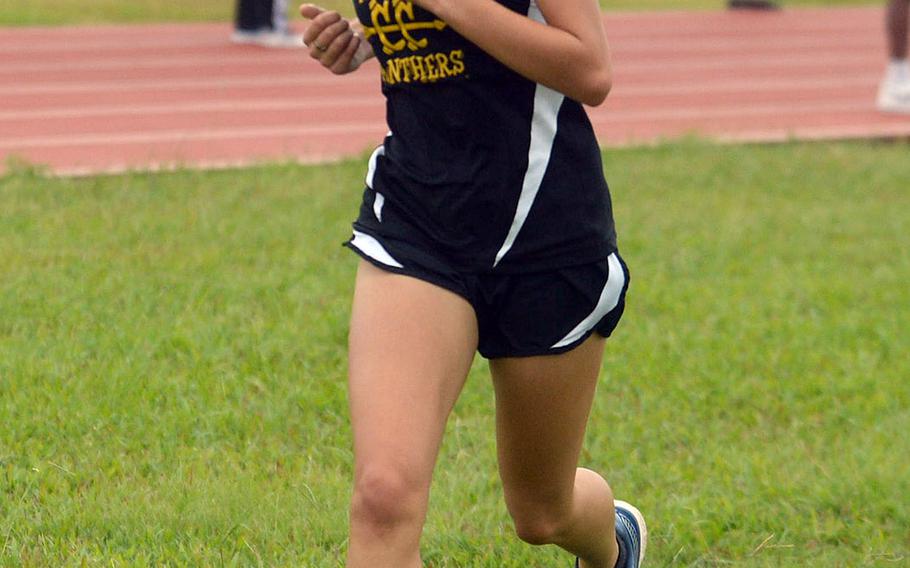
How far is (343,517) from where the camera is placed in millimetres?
4113

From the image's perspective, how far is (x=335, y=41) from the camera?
337 centimetres

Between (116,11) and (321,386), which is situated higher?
(321,386)

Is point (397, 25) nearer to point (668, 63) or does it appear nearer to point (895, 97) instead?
point (895, 97)

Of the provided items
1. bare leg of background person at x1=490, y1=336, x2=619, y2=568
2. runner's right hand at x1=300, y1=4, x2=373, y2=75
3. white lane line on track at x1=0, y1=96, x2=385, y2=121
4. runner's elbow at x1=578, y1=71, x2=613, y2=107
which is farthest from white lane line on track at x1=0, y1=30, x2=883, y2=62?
runner's elbow at x1=578, y1=71, x2=613, y2=107

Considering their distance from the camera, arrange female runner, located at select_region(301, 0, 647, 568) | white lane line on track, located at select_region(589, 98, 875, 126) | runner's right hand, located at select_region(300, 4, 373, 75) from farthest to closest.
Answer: white lane line on track, located at select_region(589, 98, 875, 126) → runner's right hand, located at select_region(300, 4, 373, 75) → female runner, located at select_region(301, 0, 647, 568)

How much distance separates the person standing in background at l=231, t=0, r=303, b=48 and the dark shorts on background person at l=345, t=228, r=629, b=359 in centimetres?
989

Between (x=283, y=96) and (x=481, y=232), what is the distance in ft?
25.7

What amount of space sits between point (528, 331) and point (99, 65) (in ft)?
Answer: 30.1

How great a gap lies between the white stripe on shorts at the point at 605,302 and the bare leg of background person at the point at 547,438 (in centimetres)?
4

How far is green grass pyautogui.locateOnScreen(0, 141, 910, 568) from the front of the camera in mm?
4109

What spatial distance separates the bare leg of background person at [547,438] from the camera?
3156 millimetres

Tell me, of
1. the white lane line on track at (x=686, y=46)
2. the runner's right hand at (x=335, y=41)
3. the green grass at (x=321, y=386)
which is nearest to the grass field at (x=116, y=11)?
the white lane line on track at (x=686, y=46)

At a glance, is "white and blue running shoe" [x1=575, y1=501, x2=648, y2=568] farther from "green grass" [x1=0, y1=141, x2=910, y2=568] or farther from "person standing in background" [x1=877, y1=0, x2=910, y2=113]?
"person standing in background" [x1=877, y1=0, x2=910, y2=113]

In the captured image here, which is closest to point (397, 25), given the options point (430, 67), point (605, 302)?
point (430, 67)
